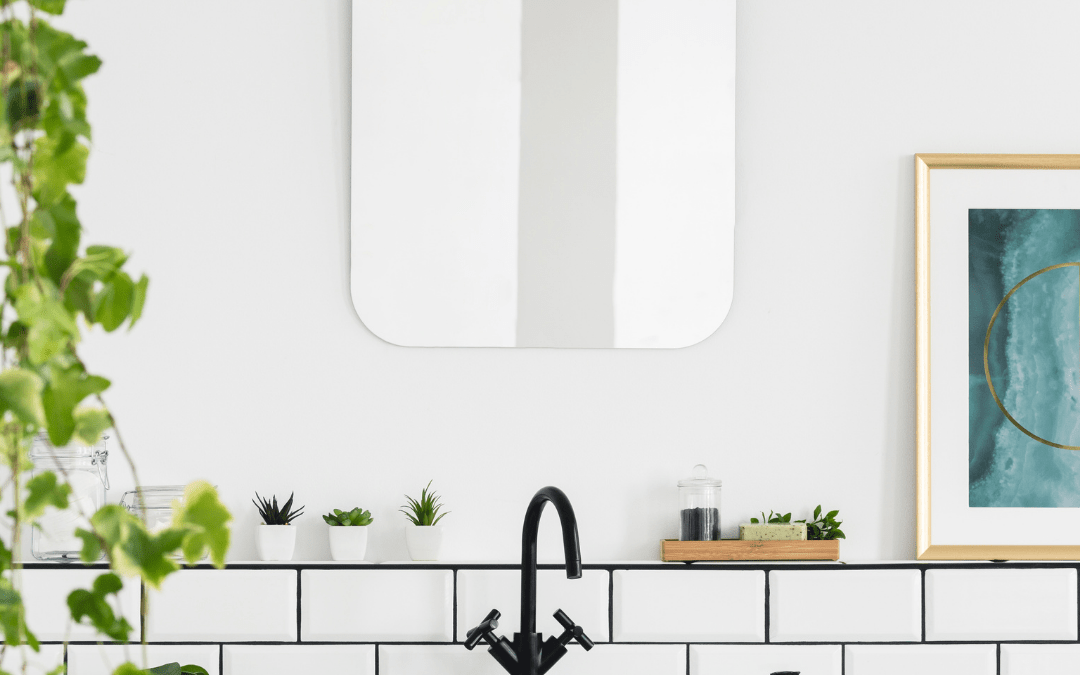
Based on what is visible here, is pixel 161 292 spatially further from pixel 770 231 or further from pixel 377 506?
pixel 770 231

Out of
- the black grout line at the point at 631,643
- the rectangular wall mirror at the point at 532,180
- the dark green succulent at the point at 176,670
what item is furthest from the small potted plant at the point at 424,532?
the dark green succulent at the point at 176,670

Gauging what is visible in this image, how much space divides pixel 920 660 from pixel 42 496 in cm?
126

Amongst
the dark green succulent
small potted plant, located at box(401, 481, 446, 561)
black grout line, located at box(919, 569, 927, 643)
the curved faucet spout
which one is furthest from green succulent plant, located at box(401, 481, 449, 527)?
black grout line, located at box(919, 569, 927, 643)

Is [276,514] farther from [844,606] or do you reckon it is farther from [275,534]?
[844,606]

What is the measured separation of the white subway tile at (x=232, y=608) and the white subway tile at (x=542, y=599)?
261 millimetres

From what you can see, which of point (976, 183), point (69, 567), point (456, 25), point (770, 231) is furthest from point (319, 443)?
point (976, 183)

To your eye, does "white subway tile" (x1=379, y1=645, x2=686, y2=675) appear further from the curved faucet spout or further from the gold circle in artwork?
the gold circle in artwork

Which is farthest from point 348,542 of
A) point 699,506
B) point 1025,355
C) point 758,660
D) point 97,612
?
point 1025,355

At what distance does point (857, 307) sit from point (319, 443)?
0.90m

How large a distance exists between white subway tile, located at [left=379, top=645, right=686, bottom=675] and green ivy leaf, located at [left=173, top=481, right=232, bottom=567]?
36.5 inches

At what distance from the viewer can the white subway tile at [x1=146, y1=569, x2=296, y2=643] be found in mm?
1223

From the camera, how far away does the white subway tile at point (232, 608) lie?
1223mm

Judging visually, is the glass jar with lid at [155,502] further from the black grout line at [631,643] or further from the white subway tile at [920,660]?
the white subway tile at [920,660]

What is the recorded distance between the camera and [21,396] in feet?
1.15
